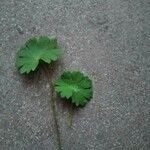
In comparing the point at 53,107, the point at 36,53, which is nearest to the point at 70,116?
the point at 53,107

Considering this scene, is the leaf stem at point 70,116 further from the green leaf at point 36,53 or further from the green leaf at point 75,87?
the green leaf at point 36,53

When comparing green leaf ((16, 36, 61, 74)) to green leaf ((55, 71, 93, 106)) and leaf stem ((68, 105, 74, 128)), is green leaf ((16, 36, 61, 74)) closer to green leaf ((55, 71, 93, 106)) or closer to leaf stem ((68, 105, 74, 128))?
green leaf ((55, 71, 93, 106))

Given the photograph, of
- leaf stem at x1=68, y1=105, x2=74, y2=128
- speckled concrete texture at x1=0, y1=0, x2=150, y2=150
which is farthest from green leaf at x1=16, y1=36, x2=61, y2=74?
leaf stem at x1=68, y1=105, x2=74, y2=128

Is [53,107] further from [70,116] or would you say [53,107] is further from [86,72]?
[86,72]

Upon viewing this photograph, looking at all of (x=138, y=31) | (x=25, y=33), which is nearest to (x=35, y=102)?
(x=25, y=33)

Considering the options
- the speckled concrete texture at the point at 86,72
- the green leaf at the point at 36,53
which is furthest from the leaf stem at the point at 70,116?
the green leaf at the point at 36,53

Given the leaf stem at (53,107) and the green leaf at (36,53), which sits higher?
the green leaf at (36,53)

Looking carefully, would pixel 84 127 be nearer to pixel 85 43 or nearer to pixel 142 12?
pixel 85 43
